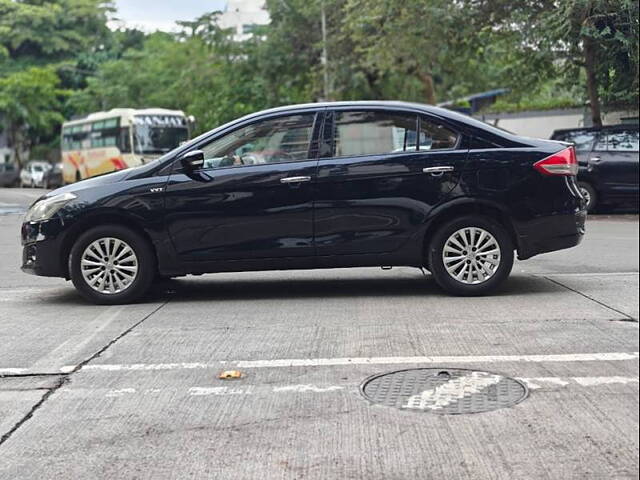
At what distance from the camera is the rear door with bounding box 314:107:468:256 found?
7738 millimetres

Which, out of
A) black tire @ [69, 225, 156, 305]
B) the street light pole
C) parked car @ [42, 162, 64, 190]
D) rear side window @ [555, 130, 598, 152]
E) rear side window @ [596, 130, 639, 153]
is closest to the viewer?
black tire @ [69, 225, 156, 305]

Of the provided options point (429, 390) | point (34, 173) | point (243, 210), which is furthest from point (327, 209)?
point (34, 173)

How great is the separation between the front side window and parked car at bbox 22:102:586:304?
13mm

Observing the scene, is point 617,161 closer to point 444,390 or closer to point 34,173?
point 444,390

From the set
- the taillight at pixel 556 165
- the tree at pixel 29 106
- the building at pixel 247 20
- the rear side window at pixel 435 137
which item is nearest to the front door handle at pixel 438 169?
the rear side window at pixel 435 137

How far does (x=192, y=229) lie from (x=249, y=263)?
560 millimetres

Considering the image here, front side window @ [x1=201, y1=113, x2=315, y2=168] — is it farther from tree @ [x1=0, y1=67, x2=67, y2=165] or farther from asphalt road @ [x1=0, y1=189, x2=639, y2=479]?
tree @ [x1=0, y1=67, x2=67, y2=165]

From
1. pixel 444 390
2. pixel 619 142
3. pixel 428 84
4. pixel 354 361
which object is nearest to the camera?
pixel 444 390

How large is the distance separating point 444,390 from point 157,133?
85.4 feet

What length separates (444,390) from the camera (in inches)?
197

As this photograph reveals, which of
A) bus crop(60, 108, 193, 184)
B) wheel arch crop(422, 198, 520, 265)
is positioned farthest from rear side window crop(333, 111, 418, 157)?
bus crop(60, 108, 193, 184)

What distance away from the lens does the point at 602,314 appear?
6.77 meters

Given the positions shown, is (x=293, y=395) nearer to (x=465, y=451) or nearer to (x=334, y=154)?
(x=465, y=451)

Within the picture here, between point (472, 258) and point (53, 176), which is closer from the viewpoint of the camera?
point (472, 258)
